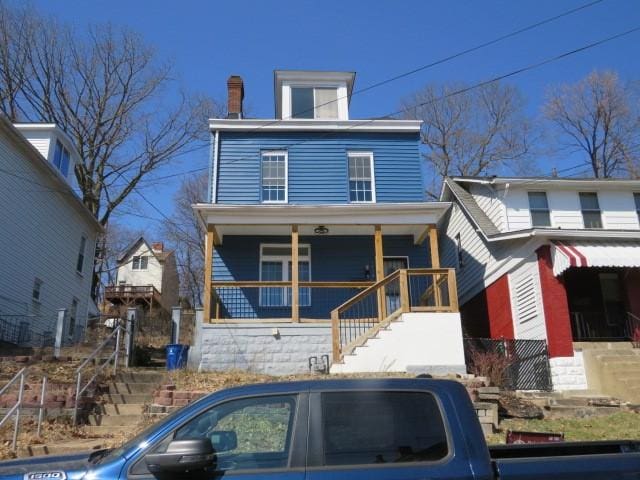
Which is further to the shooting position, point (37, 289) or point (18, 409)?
point (37, 289)

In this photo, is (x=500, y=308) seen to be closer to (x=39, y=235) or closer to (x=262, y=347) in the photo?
(x=262, y=347)

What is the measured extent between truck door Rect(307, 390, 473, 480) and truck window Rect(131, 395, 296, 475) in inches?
7.3

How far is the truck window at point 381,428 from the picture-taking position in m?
3.46

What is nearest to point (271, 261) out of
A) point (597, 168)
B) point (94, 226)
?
point (94, 226)

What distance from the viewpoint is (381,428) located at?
3.57m

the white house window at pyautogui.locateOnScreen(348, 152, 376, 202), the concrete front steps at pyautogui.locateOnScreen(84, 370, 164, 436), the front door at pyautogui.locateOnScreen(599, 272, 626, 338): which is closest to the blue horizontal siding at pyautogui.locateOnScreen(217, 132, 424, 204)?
the white house window at pyautogui.locateOnScreen(348, 152, 376, 202)

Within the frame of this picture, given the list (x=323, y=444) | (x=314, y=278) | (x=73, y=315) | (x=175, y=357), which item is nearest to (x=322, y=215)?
(x=314, y=278)

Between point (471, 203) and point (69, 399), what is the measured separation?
14.2m

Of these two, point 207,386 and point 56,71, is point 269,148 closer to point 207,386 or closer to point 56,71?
point 207,386

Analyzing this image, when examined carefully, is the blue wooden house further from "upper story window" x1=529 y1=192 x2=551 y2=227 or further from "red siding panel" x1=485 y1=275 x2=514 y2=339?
"upper story window" x1=529 y1=192 x2=551 y2=227

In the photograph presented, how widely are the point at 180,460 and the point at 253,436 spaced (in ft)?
1.93

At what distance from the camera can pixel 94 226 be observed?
82.3 ft

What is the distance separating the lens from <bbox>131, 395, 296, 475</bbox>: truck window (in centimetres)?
343

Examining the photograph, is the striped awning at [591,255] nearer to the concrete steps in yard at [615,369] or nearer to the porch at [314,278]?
the concrete steps in yard at [615,369]
